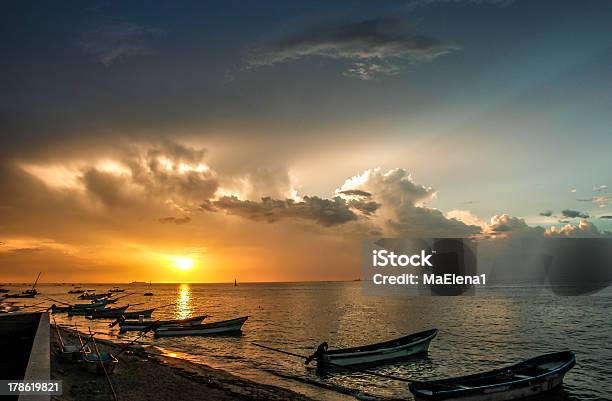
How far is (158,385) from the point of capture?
2228cm

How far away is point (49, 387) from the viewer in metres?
14.7

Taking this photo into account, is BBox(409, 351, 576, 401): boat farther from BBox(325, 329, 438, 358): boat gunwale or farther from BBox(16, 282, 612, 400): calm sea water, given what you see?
BBox(325, 329, 438, 358): boat gunwale

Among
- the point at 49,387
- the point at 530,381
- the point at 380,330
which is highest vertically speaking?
the point at 49,387

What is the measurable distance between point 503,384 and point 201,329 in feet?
123

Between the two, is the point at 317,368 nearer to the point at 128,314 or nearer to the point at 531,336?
the point at 531,336

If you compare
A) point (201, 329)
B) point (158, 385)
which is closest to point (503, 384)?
point (158, 385)

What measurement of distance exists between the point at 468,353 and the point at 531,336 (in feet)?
66.3

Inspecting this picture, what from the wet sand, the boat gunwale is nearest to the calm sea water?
the boat gunwale

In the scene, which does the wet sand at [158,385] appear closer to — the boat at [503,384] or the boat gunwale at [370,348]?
the boat gunwale at [370,348]

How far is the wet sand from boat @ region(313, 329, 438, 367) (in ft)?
20.4

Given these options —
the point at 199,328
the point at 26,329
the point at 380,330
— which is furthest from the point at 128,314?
the point at 380,330

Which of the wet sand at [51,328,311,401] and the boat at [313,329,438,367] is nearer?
the wet sand at [51,328,311,401]

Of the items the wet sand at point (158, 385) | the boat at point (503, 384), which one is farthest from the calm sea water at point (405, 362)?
the wet sand at point (158, 385)

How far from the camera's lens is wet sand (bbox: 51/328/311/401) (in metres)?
19.2
